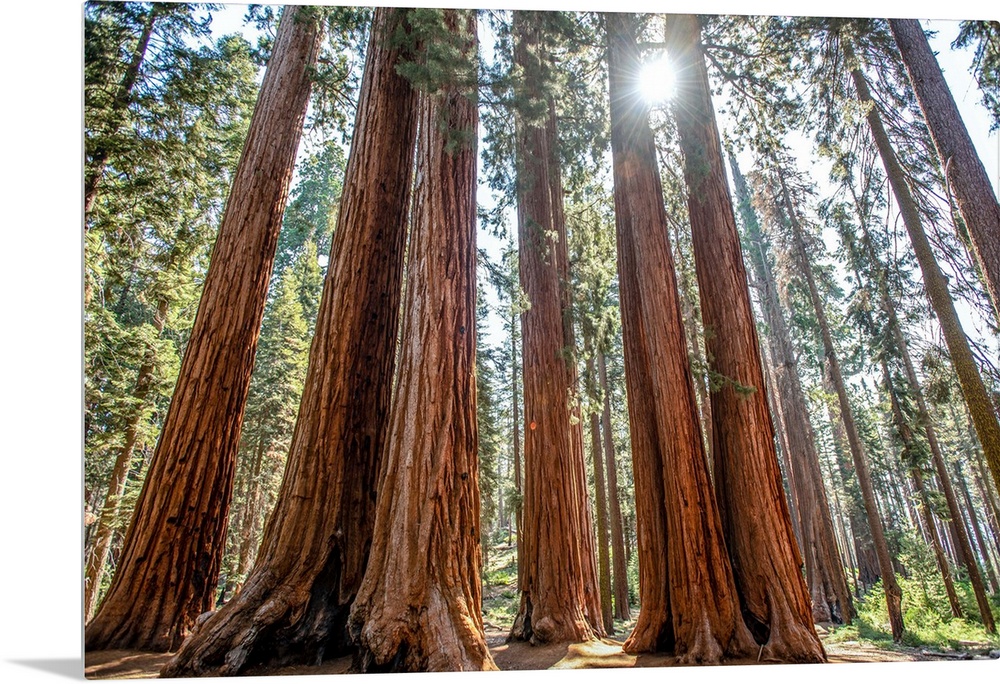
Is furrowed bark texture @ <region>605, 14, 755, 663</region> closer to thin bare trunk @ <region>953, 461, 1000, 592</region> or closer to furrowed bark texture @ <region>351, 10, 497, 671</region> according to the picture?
furrowed bark texture @ <region>351, 10, 497, 671</region>

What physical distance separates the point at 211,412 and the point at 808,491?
10678 mm

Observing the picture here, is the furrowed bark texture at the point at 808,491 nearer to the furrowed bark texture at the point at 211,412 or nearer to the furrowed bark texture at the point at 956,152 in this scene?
the furrowed bark texture at the point at 956,152

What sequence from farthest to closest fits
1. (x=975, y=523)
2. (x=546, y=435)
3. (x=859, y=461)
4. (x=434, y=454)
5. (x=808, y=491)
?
1. (x=975, y=523)
2. (x=808, y=491)
3. (x=859, y=461)
4. (x=546, y=435)
5. (x=434, y=454)

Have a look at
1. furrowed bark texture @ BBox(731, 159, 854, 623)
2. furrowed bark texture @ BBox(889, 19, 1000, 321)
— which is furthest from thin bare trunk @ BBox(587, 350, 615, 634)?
furrowed bark texture @ BBox(731, 159, 854, 623)

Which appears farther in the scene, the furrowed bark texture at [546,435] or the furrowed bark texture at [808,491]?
the furrowed bark texture at [808,491]

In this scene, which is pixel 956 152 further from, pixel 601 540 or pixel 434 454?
pixel 601 540

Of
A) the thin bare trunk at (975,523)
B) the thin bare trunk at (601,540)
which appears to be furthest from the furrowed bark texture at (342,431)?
the thin bare trunk at (975,523)

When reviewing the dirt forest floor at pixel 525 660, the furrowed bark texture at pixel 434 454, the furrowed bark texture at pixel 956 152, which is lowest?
the dirt forest floor at pixel 525 660

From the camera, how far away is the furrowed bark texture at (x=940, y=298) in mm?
3814

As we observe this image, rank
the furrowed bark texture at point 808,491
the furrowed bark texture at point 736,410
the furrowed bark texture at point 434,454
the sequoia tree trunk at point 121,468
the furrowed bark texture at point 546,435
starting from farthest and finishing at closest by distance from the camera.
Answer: the furrowed bark texture at point 808,491
the sequoia tree trunk at point 121,468
the furrowed bark texture at point 546,435
the furrowed bark texture at point 736,410
the furrowed bark texture at point 434,454

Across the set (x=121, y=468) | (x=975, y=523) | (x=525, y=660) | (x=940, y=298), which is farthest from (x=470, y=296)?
(x=975, y=523)

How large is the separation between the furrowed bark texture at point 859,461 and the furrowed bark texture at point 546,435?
194 inches

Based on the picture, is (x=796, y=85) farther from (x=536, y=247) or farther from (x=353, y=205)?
(x=353, y=205)

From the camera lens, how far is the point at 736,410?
3615 mm
